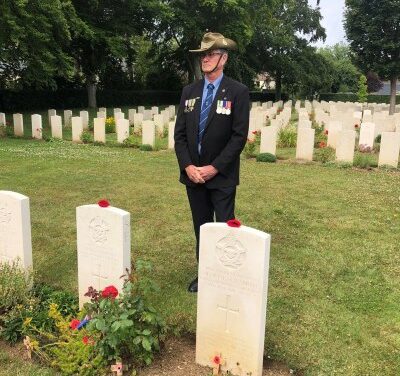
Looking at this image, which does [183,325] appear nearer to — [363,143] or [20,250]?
[20,250]

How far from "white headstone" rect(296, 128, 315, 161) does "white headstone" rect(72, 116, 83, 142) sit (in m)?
6.53

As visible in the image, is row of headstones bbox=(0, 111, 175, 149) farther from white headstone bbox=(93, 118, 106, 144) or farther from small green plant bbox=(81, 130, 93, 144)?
small green plant bbox=(81, 130, 93, 144)

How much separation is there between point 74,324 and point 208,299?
954 mm

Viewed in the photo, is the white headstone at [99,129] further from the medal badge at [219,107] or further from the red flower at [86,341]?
the red flower at [86,341]

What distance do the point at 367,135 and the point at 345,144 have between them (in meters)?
1.86

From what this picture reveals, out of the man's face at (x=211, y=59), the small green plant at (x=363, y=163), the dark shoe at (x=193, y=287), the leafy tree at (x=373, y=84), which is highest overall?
the leafy tree at (x=373, y=84)

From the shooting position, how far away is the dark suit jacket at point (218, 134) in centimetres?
367

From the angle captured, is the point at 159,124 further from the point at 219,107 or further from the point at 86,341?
the point at 86,341

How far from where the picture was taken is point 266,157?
416 inches

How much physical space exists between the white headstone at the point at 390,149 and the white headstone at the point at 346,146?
1.96 feet

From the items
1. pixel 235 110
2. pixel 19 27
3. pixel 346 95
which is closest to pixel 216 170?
pixel 235 110

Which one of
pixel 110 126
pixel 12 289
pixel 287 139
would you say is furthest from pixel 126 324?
pixel 110 126

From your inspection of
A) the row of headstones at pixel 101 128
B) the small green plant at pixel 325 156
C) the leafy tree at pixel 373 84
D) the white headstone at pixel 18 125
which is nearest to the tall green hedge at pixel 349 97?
the leafy tree at pixel 373 84

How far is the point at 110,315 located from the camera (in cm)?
297
